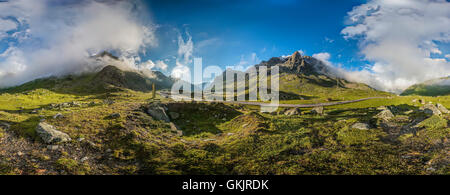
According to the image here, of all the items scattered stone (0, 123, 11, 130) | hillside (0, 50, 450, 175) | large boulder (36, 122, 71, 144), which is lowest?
hillside (0, 50, 450, 175)

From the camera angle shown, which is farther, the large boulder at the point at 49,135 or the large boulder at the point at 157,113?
the large boulder at the point at 157,113

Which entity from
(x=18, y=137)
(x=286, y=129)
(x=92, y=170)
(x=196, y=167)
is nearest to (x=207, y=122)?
(x=286, y=129)

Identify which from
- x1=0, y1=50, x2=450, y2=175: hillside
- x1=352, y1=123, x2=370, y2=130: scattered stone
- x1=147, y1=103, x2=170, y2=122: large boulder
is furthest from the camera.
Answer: x1=147, y1=103, x2=170, y2=122: large boulder

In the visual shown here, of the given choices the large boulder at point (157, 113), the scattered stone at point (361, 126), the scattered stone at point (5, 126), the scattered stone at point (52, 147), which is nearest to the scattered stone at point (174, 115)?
the large boulder at point (157, 113)

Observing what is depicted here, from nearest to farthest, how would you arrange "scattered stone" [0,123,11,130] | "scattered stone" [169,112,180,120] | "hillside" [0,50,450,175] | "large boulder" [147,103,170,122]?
"hillside" [0,50,450,175] < "scattered stone" [0,123,11,130] < "large boulder" [147,103,170,122] < "scattered stone" [169,112,180,120]

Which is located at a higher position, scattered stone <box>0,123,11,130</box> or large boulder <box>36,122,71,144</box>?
scattered stone <box>0,123,11,130</box>

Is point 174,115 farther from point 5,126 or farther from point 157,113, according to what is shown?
point 5,126

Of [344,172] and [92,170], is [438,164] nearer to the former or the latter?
[344,172]

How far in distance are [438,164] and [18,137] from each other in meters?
34.4

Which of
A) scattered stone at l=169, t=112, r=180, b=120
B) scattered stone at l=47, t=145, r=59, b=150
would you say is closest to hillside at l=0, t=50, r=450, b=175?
scattered stone at l=47, t=145, r=59, b=150

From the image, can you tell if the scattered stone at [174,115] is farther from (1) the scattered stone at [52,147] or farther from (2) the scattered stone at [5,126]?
(2) the scattered stone at [5,126]

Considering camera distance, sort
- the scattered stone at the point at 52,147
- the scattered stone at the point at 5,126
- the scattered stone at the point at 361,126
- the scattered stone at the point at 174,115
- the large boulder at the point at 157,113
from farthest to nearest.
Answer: the scattered stone at the point at 174,115, the large boulder at the point at 157,113, the scattered stone at the point at 361,126, the scattered stone at the point at 5,126, the scattered stone at the point at 52,147

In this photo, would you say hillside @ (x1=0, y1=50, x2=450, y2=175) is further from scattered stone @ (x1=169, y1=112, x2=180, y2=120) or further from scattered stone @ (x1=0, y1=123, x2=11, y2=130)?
scattered stone @ (x1=169, y1=112, x2=180, y2=120)
